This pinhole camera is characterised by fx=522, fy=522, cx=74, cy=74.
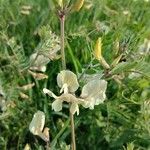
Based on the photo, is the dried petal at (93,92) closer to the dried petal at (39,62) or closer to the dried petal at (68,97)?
the dried petal at (68,97)

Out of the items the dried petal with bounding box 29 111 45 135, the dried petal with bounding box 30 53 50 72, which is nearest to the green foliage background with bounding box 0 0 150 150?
the dried petal with bounding box 30 53 50 72

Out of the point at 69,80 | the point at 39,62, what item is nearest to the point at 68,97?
the point at 69,80

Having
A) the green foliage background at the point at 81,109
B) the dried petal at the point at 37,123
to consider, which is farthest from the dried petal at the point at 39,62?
the dried petal at the point at 37,123

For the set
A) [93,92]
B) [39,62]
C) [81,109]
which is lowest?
[81,109]

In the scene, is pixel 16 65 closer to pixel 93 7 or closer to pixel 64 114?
pixel 64 114

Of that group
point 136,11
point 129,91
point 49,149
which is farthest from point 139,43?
point 49,149

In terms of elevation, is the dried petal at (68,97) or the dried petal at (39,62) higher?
the dried petal at (68,97)

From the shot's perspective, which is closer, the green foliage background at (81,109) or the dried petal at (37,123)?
the dried petal at (37,123)

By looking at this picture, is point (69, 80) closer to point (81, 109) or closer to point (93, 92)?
point (93, 92)
